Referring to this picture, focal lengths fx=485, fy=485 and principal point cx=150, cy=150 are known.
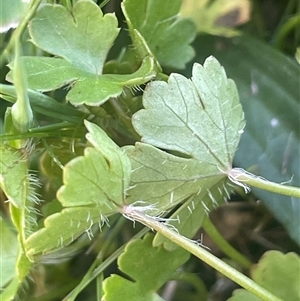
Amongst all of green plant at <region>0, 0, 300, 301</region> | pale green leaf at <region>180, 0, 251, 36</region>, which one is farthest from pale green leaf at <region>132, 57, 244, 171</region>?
pale green leaf at <region>180, 0, 251, 36</region>

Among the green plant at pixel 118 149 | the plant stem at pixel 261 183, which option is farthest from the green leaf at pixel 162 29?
the plant stem at pixel 261 183

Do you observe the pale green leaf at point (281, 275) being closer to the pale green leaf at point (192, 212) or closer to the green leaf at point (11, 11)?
the pale green leaf at point (192, 212)

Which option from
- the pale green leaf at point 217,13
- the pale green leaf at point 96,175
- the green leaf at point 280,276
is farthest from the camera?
the pale green leaf at point 217,13

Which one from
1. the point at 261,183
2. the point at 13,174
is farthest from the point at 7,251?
the point at 261,183

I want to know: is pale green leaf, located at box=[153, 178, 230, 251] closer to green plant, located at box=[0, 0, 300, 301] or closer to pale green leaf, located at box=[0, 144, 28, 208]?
green plant, located at box=[0, 0, 300, 301]

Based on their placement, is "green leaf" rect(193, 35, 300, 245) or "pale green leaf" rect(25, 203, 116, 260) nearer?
"pale green leaf" rect(25, 203, 116, 260)

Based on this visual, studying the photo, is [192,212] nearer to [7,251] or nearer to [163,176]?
[163,176]
